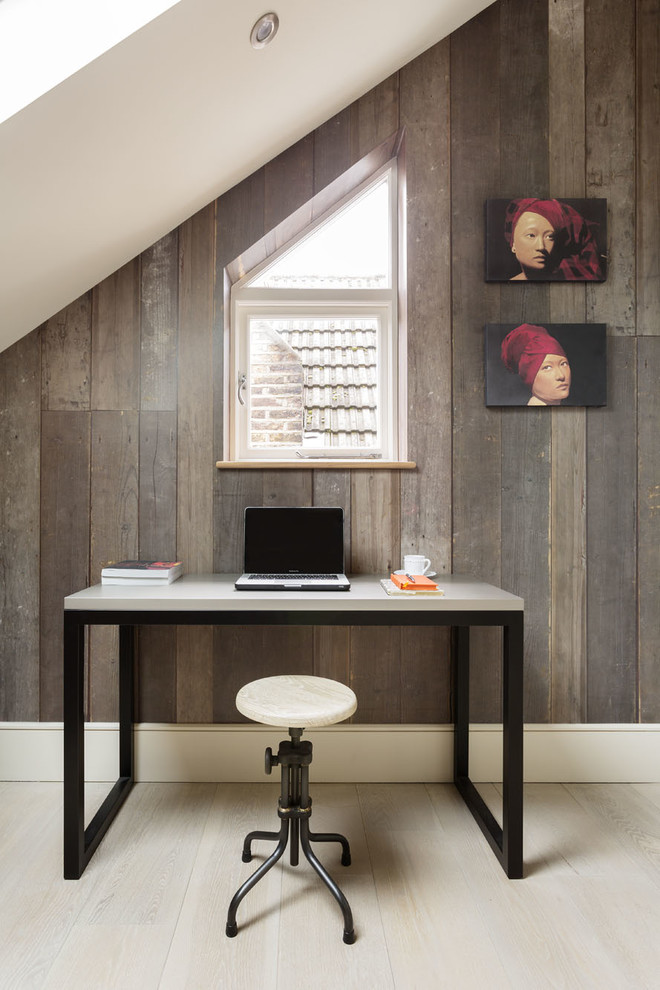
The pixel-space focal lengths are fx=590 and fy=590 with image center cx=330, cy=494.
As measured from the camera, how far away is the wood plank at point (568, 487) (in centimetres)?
211

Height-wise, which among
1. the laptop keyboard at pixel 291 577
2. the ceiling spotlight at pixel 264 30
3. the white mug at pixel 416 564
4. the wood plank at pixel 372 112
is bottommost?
the laptop keyboard at pixel 291 577

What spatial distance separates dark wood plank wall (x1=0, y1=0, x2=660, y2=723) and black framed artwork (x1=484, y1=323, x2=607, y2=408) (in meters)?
0.06

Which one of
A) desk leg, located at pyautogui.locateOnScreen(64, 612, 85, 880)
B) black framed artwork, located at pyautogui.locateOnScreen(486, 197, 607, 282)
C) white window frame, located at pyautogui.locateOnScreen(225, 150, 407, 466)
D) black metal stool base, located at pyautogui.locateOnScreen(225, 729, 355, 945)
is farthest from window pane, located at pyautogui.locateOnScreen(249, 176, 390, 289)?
black metal stool base, located at pyautogui.locateOnScreen(225, 729, 355, 945)

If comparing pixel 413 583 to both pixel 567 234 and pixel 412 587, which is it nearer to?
pixel 412 587

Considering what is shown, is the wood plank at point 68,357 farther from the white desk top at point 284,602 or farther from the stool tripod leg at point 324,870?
the stool tripod leg at point 324,870

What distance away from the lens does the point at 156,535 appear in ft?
6.92

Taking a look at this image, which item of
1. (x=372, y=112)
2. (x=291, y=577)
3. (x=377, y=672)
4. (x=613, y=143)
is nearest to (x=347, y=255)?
(x=372, y=112)

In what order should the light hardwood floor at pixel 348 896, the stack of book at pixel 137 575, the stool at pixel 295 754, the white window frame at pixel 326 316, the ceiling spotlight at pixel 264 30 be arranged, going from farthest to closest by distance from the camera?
the white window frame at pixel 326 316 < the stack of book at pixel 137 575 < the ceiling spotlight at pixel 264 30 < the stool at pixel 295 754 < the light hardwood floor at pixel 348 896

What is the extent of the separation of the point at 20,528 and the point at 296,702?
126 cm

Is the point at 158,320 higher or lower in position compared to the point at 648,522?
higher

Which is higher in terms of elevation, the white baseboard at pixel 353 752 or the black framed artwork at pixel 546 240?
the black framed artwork at pixel 546 240

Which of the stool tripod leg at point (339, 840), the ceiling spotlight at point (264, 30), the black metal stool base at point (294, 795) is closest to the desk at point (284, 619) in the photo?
the black metal stool base at point (294, 795)

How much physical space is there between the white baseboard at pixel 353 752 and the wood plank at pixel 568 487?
137mm

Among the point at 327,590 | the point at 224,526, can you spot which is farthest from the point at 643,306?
the point at 224,526
